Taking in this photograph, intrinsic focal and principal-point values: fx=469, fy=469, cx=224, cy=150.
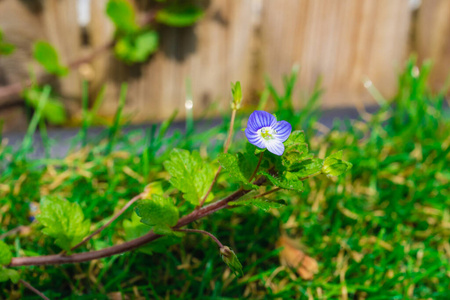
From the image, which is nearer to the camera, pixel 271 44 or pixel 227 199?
pixel 227 199

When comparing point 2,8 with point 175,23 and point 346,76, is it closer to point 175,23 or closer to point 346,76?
point 175,23

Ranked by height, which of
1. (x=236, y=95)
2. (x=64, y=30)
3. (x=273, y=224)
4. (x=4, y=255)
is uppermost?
(x=236, y=95)

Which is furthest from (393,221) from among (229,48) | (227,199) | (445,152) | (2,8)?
(2,8)

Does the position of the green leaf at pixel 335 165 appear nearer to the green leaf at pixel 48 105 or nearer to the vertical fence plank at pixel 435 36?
the green leaf at pixel 48 105

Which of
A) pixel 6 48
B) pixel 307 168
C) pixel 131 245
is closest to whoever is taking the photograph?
pixel 307 168

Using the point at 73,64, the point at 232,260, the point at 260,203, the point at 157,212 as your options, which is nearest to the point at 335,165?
the point at 260,203

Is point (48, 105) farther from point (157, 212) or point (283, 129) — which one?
point (283, 129)

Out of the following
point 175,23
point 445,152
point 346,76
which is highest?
point 175,23

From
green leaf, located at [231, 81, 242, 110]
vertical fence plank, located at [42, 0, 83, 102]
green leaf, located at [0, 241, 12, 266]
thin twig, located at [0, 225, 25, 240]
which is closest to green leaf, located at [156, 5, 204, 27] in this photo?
vertical fence plank, located at [42, 0, 83, 102]
